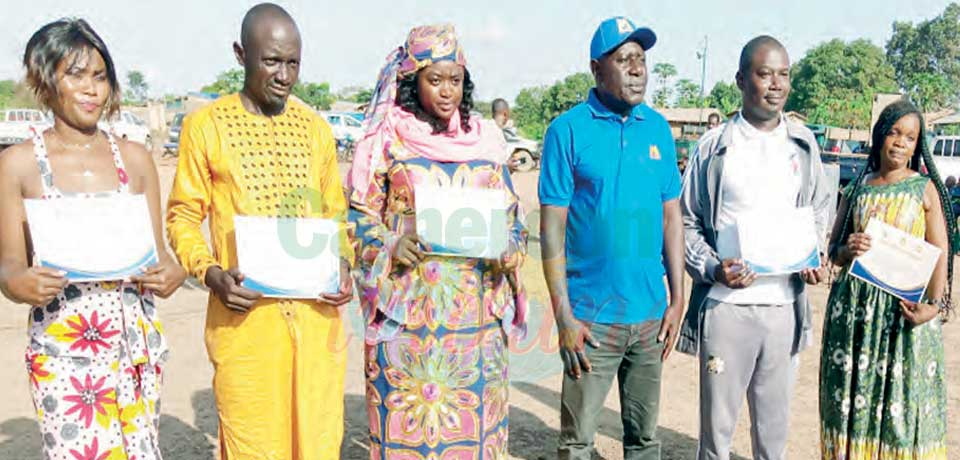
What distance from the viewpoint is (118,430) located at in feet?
7.63

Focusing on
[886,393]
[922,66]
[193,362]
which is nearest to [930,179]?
[886,393]

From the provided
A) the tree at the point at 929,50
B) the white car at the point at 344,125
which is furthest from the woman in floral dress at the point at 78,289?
the tree at the point at 929,50

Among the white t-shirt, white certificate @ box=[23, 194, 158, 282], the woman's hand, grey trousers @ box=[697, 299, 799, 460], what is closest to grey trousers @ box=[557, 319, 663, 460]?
grey trousers @ box=[697, 299, 799, 460]

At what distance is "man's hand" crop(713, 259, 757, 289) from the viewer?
289 centimetres

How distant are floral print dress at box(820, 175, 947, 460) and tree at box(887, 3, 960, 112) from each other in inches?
2317

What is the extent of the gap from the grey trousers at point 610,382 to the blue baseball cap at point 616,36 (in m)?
1.07

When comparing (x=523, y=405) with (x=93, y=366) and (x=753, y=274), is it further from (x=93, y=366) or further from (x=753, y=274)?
(x=93, y=366)

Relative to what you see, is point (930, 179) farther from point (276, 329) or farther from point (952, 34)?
point (952, 34)

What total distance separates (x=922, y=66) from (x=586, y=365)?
2652 inches

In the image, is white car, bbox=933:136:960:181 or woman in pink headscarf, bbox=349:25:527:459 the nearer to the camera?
woman in pink headscarf, bbox=349:25:527:459

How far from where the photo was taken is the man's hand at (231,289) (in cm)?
220

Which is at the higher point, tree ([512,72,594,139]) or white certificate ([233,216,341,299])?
tree ([512,72,594,139])

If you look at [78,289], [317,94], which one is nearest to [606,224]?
[78,289]

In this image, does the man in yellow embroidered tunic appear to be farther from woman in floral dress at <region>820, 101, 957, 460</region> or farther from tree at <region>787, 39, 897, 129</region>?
tree at <region>787, 39, 897, 129</region>
